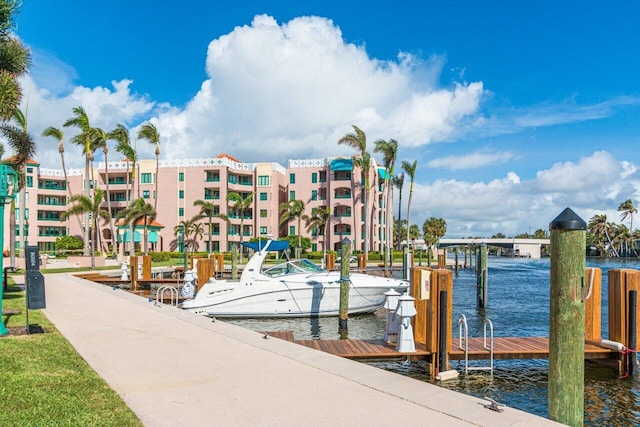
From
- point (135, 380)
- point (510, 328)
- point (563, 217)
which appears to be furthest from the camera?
point (510, 328)

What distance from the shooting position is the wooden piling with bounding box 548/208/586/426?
6082 mm

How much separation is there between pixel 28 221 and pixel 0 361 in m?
75.8

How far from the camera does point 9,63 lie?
18656 millimetres

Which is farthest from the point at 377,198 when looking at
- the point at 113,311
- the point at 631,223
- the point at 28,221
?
the point at 631,223

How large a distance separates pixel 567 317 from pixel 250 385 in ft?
13.7

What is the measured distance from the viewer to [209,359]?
29.2ft

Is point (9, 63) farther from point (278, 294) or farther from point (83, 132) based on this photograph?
point (83, 132)

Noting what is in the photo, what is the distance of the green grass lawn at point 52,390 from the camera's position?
18.6 ft

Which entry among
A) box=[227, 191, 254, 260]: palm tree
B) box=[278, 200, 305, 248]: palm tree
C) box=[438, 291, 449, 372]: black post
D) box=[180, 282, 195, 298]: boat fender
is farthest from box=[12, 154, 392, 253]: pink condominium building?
box=[438, 291, 449, 372]: black post

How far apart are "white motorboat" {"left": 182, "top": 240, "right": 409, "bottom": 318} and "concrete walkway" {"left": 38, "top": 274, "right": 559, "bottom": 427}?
7.74 metres

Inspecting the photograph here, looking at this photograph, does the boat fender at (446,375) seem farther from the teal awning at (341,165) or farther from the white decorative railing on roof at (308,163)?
the white decorative railing on roof at (308,163)

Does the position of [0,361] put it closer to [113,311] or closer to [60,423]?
[60,423]

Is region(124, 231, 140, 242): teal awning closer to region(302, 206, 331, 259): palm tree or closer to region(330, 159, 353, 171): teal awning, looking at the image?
region(302, 206, 331, 259): palm tree

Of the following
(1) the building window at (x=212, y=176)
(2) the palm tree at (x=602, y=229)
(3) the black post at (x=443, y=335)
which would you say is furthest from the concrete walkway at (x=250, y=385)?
(2) the palm tree at (x=602, y=229)
